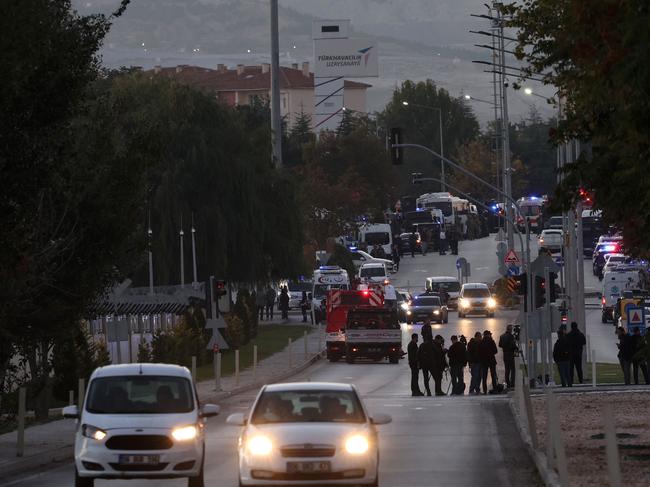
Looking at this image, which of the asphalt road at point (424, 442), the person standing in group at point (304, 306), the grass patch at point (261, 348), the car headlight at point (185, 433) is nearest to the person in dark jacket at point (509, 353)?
the asphalt road at point (424, 442)

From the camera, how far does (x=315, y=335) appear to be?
2933 inches

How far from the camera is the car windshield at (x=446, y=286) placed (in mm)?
86750

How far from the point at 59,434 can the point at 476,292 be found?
165ft

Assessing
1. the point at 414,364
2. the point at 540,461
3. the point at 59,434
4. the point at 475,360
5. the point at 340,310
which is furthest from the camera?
the point at 340,310

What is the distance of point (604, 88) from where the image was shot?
17.5 meters

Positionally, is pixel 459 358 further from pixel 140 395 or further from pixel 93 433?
pixel 93 433

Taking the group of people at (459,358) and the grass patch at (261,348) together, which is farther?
the grass patch at (261,348)

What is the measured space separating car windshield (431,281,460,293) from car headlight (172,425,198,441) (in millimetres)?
66378

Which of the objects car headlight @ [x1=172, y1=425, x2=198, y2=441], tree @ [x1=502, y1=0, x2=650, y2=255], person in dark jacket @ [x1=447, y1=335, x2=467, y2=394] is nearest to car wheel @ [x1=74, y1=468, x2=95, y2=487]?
car headlight @ [x1=172, y1=425, x2=198, y2=441]

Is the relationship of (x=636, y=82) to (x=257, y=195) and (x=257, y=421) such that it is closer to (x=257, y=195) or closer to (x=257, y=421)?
(x=257, y=421)

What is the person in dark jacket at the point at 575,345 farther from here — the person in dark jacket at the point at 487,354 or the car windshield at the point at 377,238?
the car windshield at the point at 377,238

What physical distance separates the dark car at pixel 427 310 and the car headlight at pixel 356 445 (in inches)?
2239

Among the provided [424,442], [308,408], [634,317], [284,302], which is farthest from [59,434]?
[284,302]

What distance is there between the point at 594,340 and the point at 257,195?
1497 cm
